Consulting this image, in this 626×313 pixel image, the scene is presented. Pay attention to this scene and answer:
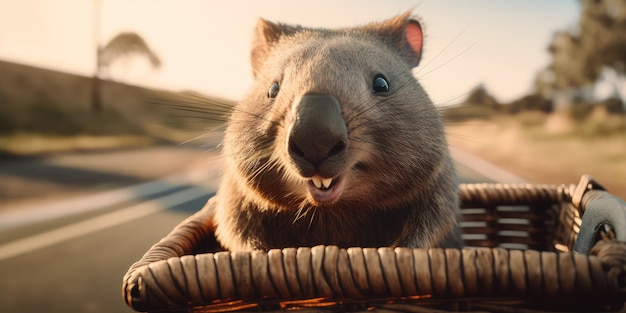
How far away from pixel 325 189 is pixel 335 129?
25cm

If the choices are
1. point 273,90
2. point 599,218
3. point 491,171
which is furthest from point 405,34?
point 491,171

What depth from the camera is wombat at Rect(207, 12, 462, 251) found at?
1780 mm

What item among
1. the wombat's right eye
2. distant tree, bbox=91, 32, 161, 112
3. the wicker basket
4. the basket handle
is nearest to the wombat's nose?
the wicker basket

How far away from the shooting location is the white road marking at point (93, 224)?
5821 millimetres

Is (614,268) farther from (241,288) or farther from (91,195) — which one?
(91,195)

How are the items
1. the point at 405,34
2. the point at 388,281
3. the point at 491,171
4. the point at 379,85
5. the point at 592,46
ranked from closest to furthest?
the point at 388,281
the point at 379,85
the point at 405,34
the point at 491,171
the point at 592,46

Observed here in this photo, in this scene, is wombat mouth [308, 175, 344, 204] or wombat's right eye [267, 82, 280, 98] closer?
wombat mouth [308, 175, 344, 204]

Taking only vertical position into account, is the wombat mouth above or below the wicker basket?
above

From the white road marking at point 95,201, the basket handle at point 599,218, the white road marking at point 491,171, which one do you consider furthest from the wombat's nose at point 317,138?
the white road marking at point 491,171

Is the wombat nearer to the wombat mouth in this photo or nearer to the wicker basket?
the wombat mouth

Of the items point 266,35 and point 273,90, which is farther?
point 266,35

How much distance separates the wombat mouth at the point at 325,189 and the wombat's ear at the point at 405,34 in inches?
38.0

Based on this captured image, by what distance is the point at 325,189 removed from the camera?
70.4 inches

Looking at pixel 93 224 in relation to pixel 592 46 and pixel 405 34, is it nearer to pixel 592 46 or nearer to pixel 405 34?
pixel 405 34
